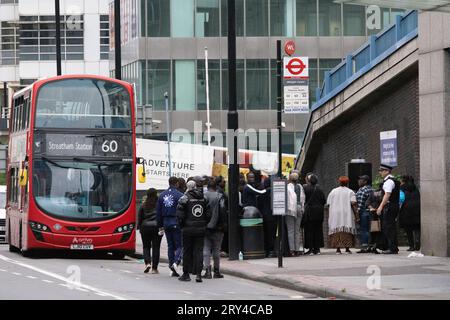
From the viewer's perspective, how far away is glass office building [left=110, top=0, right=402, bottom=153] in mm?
64938

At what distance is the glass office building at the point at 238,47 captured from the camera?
213ft

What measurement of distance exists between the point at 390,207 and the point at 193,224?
19.6ft

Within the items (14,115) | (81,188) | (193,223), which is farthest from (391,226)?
(14,115)

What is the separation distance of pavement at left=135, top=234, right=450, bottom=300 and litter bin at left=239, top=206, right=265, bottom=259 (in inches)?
12.5

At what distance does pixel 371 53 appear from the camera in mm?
31344

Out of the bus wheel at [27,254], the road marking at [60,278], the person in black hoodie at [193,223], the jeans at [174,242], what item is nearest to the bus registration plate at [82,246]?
the road marking at [60,278]

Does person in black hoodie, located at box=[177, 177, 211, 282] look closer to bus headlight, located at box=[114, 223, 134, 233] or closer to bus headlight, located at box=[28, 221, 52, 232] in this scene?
bus headlight, located at box=[114, 223, 134, 233]

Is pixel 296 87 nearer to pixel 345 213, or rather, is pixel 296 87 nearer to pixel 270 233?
pixel 345 213

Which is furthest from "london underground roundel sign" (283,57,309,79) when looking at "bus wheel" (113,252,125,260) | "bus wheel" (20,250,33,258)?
"bus wheel" (20,250,33,258)

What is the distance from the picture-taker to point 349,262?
24219 mm

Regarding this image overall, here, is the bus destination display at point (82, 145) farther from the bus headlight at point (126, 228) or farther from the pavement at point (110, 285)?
the pavement at point (110, 285)

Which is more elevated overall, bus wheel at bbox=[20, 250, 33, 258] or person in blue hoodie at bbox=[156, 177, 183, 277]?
person in blue hoodie at bbox=[156, 177, 183, 277]

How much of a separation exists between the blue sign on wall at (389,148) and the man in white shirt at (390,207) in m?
4.09
